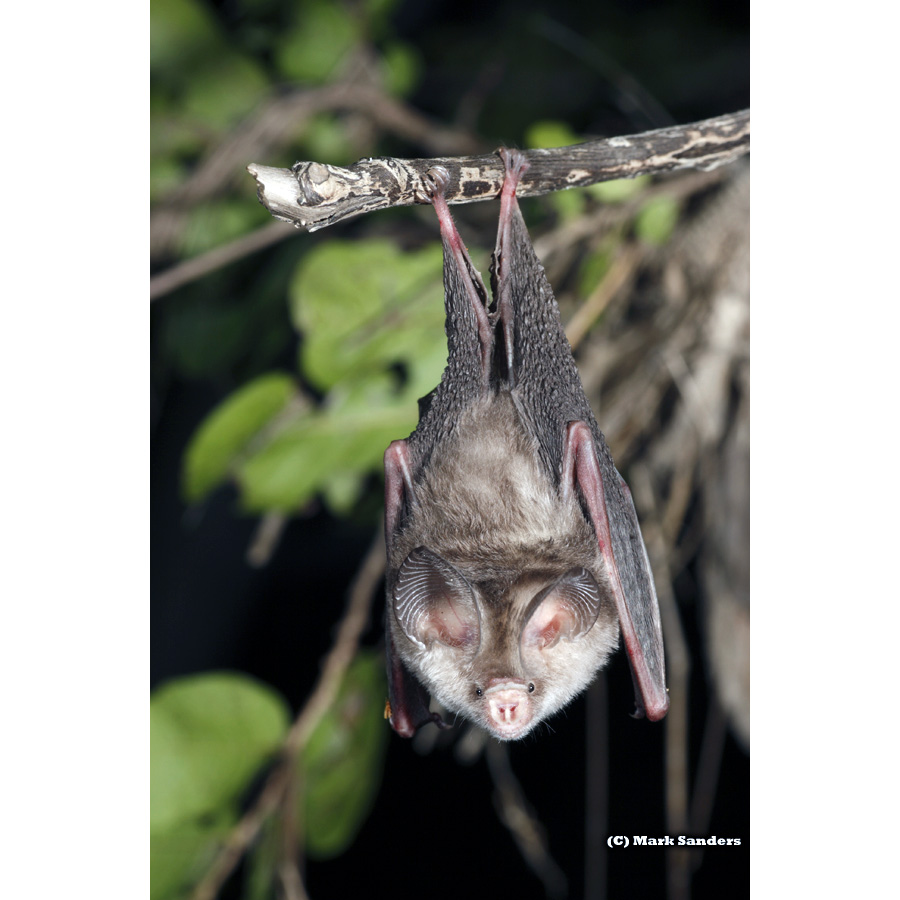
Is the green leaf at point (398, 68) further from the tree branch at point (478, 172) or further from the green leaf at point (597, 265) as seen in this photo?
the tree branch at point (478, 172)

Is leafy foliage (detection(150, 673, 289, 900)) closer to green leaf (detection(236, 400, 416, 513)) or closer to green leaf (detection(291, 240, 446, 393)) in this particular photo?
green leaf (detection(236, 400, 416, 513))

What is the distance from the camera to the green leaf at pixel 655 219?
6.98 feet

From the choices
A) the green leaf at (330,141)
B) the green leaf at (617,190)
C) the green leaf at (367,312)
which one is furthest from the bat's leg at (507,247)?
the green leaf at (330,141)

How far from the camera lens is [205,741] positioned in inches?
76.7

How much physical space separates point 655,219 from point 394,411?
0.80 meters

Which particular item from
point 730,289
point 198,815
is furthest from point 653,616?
point 198,815

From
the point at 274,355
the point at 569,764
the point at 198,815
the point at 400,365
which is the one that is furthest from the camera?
the point at 569,764

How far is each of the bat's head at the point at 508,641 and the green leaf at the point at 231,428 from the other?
602mm

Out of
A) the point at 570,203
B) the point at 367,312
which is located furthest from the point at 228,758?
the point at 570,203

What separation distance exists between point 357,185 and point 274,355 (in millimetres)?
1527

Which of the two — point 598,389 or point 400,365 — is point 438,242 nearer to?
point 400,365

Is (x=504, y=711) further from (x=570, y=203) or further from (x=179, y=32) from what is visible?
(x=179, y=32)

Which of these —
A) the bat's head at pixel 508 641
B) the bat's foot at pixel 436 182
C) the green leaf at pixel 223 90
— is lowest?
the bat's head at pixel 508 641

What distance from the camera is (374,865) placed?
2.67 meters
